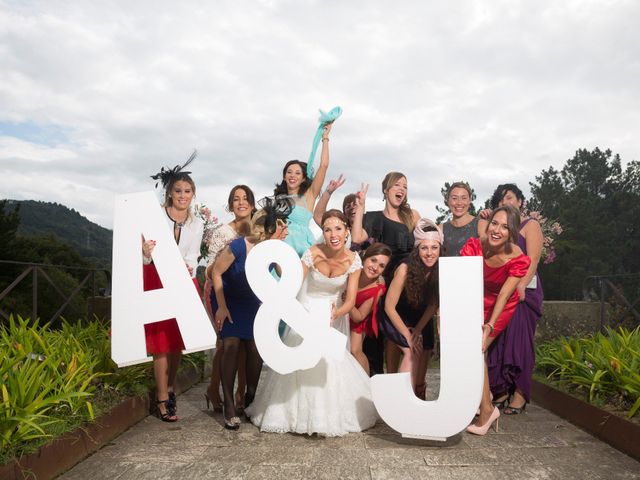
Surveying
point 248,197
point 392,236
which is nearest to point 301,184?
point 248,197

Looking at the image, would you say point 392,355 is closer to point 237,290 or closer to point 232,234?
point 237,290

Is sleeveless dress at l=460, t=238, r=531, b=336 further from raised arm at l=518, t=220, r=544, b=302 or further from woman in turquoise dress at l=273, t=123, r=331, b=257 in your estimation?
woman in turquoise dress at l=273, t=123, r=331, b=257

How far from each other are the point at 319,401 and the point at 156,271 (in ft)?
5.59

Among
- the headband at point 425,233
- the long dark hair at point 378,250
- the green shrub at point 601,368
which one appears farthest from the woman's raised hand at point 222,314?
the green shrub at point 601,368

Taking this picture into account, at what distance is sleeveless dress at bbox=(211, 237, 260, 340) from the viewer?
491 centimetres

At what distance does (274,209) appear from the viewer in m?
5.03

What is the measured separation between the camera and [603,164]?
48.9 m

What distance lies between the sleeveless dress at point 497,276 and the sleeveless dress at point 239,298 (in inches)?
68.3

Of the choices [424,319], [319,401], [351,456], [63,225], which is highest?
[63,225]

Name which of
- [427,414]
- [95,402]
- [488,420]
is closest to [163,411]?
[95,402]

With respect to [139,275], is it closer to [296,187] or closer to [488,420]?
[296,187]

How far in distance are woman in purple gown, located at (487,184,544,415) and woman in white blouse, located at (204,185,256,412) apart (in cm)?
224

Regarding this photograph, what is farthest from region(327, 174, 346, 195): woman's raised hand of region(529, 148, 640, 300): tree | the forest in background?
region(529, 148, 640, 300): tree

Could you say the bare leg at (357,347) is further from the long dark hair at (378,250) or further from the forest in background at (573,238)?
the forest in background at (573,238)
